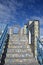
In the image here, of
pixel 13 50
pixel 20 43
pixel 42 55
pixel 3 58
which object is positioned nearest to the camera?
pixel 42 55

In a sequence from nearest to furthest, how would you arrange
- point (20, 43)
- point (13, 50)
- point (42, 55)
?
point (42, 55) → point (13, 50) → point (20, 43)

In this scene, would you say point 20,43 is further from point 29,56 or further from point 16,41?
point 29,56

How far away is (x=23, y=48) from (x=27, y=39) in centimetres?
122

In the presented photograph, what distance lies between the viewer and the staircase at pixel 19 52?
9648 mm

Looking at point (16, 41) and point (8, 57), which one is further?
point (16, 41)

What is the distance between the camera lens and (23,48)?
35.9 ft

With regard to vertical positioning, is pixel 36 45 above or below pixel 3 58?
above

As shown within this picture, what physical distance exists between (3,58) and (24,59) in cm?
122

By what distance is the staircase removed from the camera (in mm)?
9648

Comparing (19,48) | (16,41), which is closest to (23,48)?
(19,48)

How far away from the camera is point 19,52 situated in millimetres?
10508

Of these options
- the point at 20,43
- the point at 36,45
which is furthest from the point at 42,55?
the point at 20,43

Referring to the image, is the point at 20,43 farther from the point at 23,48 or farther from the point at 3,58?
the point at 3,58

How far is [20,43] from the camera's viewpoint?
37.8 feet
